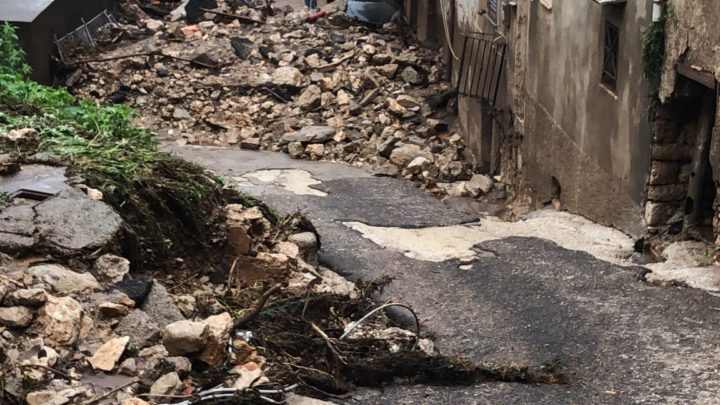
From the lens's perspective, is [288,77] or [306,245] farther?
[288,77]

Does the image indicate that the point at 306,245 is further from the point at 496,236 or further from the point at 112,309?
the point at 112,309

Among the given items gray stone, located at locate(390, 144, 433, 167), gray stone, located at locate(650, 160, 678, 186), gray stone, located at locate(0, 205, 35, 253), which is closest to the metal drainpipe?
gray stone, located at locate(650, 160, 678, 186)

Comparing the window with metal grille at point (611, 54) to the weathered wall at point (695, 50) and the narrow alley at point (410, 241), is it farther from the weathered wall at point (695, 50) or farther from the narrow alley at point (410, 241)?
the weathered wall at point (695, 50)

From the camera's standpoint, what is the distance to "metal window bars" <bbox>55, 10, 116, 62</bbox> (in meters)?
14.8

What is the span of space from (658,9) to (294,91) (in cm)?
899

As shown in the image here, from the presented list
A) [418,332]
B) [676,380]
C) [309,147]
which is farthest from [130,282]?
[309,147]

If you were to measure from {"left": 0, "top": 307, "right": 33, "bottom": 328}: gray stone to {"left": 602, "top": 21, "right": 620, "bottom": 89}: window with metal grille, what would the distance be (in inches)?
210

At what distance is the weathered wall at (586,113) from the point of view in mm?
7211

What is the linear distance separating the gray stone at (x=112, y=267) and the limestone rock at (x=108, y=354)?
2.35ft

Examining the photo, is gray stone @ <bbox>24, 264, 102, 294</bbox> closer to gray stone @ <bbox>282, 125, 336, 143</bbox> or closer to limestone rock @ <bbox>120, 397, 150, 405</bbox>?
limestone rock @ <bbox>120, 397, 150, 405</bbox>

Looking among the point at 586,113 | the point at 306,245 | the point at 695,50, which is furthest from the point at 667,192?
the point at 306,245

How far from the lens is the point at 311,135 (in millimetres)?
13391

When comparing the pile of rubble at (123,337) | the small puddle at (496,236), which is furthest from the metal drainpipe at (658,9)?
the pile of rubble at (123,337)

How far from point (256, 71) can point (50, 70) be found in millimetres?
3279
